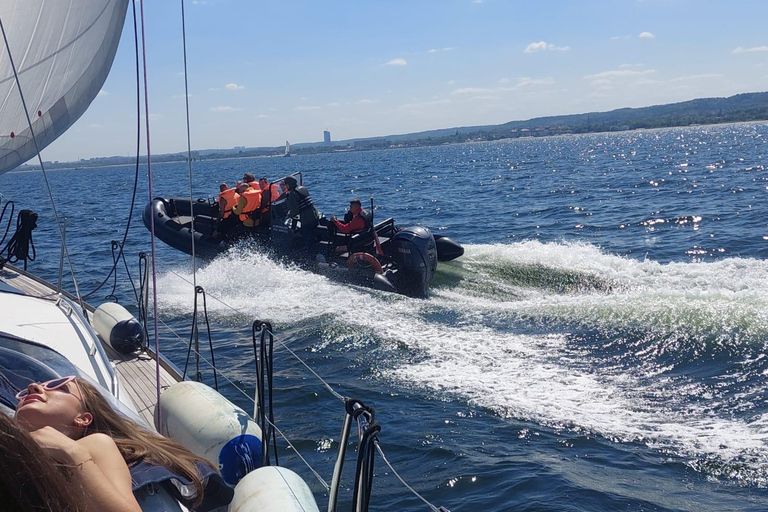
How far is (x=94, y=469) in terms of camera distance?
5.57 feet

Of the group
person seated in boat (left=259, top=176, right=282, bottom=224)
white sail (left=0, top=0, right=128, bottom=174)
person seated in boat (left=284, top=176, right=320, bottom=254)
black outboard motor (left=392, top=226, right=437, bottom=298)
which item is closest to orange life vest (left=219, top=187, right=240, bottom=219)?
person seated in boat (left=259, top=176, right=282, bottom=224)

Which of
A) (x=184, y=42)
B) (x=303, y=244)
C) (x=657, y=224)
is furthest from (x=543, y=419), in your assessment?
(x=657, y=224)

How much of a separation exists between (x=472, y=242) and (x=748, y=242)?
619cm

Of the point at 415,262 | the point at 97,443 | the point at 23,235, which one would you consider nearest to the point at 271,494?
the point at 97,443

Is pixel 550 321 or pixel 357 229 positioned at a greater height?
pixel 357 229

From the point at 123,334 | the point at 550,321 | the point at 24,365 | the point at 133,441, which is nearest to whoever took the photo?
the point at 133,441

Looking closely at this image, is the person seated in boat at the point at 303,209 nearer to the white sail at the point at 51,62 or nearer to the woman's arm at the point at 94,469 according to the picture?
the white sail at the point at 51,62

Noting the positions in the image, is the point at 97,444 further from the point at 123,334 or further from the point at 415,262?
the point at 415,262

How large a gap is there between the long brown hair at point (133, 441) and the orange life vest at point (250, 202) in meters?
10.4

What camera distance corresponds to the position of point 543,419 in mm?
5945

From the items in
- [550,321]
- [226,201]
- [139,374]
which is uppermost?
[226,201]

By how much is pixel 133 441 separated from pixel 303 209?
31.7ft

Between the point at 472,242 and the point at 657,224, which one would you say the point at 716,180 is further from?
the point at 472,242

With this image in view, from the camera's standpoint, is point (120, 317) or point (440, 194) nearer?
point (120, 317)
